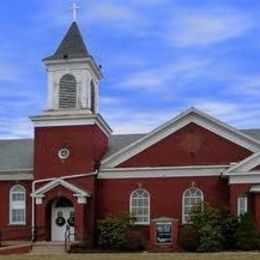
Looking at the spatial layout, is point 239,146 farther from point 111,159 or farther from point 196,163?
point 111,159

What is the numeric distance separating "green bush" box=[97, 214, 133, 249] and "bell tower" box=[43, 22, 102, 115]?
650 centimetres

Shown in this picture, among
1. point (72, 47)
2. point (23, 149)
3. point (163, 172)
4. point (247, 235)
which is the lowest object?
point (247, 235)

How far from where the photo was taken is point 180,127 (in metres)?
41.0

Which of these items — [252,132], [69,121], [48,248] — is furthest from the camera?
[252,132]

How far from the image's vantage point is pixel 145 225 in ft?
133

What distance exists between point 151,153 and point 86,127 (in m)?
3.95

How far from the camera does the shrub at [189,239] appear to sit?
120 feet

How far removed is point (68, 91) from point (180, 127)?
22.6ft

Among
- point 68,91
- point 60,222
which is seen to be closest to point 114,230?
point 60,222

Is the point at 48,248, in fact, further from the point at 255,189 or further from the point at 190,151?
the point at 255,189

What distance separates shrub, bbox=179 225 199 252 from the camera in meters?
36.5

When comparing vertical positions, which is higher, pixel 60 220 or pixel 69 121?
pixel 69 121

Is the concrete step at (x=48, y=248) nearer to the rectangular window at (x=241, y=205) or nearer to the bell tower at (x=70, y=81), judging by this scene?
the bell tower at (x=70, y=81)

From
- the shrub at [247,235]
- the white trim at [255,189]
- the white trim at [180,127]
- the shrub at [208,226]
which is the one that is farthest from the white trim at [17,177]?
the shrub at [247,235]
